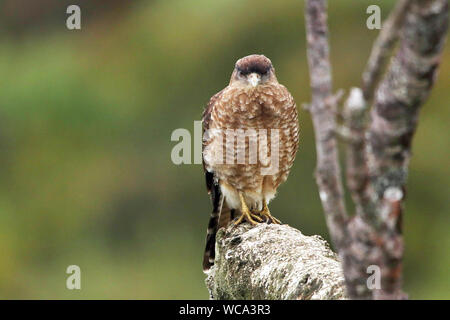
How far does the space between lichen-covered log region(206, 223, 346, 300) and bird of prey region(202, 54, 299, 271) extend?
607 mm

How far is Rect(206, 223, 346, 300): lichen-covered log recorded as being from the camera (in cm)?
238

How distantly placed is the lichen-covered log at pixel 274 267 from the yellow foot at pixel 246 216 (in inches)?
13.4

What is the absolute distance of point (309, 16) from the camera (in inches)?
58.7

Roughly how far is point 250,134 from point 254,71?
31cm

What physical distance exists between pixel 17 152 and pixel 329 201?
8132mm

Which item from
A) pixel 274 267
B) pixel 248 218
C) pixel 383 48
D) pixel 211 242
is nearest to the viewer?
Result: pixel 383 48

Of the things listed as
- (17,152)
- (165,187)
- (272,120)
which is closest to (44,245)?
(17,152)

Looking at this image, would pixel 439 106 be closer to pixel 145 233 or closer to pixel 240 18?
pixel 240 18

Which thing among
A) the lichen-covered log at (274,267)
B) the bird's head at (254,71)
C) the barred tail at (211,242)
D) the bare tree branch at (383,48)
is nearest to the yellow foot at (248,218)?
the barred tail at (211,242)

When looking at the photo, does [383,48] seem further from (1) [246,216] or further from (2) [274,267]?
(1) [246,216]

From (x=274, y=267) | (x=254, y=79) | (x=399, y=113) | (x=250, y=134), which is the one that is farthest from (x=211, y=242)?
(x=399, y=113)

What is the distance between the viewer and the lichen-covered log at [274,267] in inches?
93.7

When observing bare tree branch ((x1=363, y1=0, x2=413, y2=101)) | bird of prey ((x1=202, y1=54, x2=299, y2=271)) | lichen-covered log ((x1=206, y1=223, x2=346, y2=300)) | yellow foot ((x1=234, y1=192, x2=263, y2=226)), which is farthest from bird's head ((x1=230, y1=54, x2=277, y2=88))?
bare tree branch ((x1=363, y1=0, x2=413, y2=101))

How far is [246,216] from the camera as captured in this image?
154 inches
